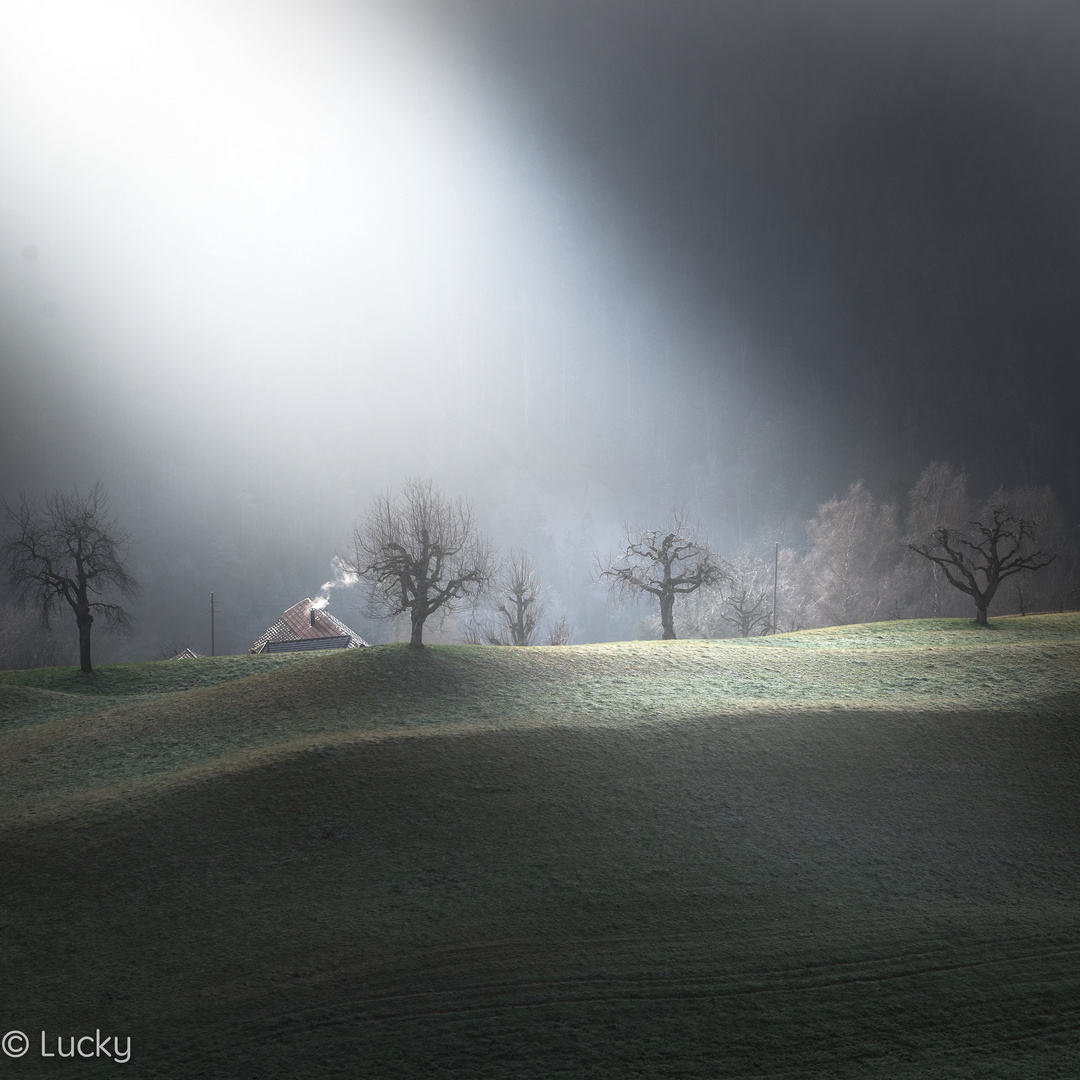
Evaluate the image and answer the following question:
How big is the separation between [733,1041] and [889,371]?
144197 mm

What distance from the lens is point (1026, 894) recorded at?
49.3 ft

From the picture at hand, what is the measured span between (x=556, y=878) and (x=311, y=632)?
4947 cm

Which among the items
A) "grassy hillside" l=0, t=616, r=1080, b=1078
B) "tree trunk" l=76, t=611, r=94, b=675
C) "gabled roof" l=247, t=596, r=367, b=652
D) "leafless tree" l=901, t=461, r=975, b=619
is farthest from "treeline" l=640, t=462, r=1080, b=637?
"tree trunk" l=76, t=611, r=94, b=675

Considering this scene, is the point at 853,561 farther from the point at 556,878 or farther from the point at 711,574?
the point at 556,878

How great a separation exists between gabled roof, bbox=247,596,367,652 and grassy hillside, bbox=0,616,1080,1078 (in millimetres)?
34414

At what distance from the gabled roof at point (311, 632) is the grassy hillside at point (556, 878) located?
3441 centimetres

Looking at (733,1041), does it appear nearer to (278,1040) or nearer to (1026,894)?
(278,1040)

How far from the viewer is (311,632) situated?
6119 centimetres

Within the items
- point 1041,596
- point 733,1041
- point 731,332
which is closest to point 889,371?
point 731,332

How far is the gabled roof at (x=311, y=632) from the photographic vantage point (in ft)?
196

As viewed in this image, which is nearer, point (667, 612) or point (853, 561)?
point (667, 612)

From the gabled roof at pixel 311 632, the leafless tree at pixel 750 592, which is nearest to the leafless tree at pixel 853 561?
the leafless tree at pixel 750 592

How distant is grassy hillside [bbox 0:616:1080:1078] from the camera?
1110 centimetres

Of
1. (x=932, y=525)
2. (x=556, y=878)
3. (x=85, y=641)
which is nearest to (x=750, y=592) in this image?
(x=932, y=525)
